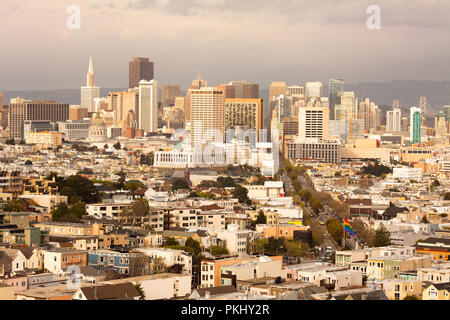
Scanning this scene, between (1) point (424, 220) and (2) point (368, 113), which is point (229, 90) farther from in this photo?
(1) point (424, 220)

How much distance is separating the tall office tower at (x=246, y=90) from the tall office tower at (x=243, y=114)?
21.1 feet

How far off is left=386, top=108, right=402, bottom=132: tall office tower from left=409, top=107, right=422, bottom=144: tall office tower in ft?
10.5

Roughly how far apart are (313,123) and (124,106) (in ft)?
54.4

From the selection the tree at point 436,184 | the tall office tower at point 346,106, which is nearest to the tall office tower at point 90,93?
the tall office tower at point 346,106

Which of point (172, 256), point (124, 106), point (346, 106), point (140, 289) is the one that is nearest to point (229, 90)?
point (346, 106)

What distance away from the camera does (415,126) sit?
5281 cm

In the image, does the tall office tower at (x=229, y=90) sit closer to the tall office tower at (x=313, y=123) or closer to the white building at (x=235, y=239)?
the tall office tower at (x=313, y=123)

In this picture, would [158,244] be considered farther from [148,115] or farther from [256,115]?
[148,115]

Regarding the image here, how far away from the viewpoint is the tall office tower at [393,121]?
2253 inches

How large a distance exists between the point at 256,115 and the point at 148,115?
38.5 ft

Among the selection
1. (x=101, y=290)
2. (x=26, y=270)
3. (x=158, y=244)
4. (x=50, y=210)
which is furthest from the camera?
(x=50, y=210)
